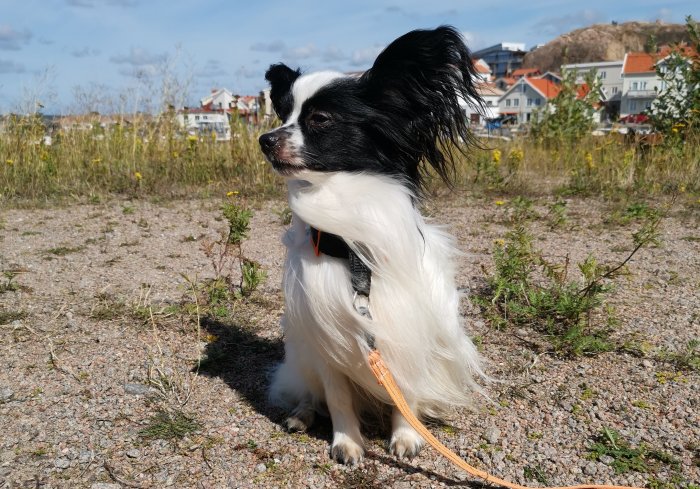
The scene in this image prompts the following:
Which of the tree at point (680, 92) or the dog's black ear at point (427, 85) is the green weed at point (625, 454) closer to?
Result: the dog's black ear at point (427, 85)

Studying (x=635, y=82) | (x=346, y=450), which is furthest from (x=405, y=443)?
(x=635, y=82)

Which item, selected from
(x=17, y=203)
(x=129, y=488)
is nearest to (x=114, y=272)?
(x=129, y=488)

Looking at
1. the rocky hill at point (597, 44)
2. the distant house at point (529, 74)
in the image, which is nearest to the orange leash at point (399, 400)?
the distant house at point (529, 74)

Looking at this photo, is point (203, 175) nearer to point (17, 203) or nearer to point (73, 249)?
point (17, 203)

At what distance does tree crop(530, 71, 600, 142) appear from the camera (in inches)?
349

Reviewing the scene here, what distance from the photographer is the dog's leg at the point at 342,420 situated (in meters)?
2.28

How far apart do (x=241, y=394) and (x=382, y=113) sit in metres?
1.42

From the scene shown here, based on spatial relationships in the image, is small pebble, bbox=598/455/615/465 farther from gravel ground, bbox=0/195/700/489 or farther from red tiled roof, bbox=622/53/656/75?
red tiled roof, bbox=622/53/656/75

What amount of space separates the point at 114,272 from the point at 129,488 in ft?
8.19

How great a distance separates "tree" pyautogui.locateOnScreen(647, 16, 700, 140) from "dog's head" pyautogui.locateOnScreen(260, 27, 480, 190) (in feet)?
21.1

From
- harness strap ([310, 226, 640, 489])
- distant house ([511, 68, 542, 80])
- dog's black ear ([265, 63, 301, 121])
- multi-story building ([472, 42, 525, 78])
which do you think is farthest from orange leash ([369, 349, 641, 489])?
multi-story building ([472, 42, 525, 78])

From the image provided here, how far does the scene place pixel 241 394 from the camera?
277 cm

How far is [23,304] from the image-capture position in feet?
11.8

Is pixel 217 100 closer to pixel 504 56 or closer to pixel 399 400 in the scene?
pixel 399 400
